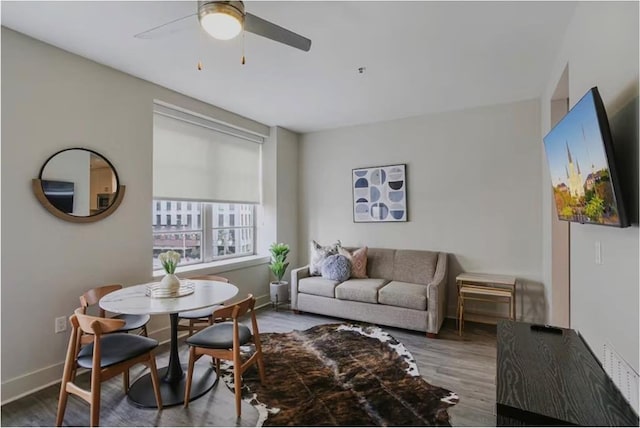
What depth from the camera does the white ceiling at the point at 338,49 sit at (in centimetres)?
210

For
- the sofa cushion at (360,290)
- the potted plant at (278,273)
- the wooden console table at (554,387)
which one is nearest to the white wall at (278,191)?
the potted plant at (278,273)

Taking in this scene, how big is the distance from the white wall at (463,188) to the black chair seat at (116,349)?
318 cm

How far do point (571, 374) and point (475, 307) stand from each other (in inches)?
105

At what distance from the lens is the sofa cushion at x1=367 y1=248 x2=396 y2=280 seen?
432 cm

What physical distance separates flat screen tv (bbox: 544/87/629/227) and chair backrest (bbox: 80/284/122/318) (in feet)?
10.2

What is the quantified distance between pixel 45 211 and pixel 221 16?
213 centimetres

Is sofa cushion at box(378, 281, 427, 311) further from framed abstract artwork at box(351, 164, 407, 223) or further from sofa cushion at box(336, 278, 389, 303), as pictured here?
framed abstract artwork at box(351, 164, 407, 223)

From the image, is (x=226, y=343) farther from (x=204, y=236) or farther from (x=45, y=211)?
(x=204, y=236)

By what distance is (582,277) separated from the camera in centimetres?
194

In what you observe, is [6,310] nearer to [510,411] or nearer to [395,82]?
[510,411]

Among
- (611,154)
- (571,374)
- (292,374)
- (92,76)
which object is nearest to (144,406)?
(292,374)

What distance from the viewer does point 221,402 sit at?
2.27m

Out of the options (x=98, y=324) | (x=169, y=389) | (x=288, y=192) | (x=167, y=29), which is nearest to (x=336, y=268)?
(x=288, y=192)

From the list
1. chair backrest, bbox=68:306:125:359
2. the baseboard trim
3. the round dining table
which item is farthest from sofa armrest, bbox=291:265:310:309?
chair backrest, bbox=68:306:125:359
